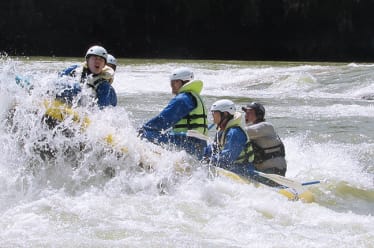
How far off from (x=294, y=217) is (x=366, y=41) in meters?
36.0

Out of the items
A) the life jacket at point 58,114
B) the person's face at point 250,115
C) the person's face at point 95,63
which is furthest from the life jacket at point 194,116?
the life jacket at point 58,114

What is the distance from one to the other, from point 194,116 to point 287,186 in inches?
47.2

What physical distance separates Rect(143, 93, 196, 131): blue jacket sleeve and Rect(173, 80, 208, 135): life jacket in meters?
0.07

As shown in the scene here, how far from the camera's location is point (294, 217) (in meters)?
6.25

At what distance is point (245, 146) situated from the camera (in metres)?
7.14

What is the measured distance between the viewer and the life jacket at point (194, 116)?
6.91 m

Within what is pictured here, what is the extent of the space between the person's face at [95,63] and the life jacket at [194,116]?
859 mm

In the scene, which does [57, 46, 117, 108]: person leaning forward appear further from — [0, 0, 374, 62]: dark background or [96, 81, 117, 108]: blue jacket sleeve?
[0, 0, 374, 62]: dark background

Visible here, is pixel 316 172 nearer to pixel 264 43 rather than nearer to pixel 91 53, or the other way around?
pixel 91 53

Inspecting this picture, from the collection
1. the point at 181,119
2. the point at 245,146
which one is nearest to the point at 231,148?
the point at 245,146

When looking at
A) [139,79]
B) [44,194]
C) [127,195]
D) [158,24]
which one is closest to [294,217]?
[127,195]

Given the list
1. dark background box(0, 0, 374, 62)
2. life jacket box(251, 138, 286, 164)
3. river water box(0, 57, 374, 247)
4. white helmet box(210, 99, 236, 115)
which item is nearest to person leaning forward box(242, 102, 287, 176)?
life jacket box(251, 138, 286, 164)

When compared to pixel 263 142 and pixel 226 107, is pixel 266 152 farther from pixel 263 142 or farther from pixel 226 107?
pixel 226 107

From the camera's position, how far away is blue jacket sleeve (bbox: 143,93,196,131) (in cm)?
681
